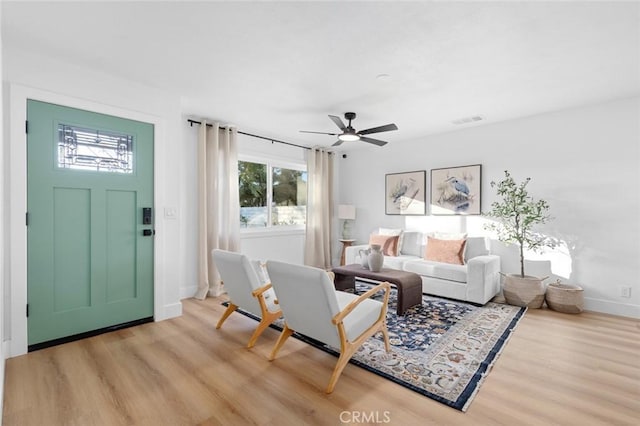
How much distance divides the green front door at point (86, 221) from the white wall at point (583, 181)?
4509 mm

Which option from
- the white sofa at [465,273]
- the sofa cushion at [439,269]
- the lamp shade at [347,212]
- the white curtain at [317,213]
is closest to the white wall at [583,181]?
the white sofa at [465,273]

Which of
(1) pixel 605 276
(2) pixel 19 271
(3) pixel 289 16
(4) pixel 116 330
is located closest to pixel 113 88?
(2) pixel 19 271

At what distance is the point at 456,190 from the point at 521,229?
1103mm

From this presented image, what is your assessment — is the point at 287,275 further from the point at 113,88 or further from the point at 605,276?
the point at 605,276

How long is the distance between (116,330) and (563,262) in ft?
17.3

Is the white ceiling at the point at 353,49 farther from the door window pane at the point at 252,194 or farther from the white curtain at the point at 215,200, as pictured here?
the door window pane at the point at 252,194

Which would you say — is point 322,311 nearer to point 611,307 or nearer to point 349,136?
point 349,136

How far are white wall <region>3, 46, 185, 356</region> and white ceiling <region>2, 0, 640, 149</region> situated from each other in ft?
0.48

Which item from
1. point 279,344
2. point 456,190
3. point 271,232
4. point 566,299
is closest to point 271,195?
point 271,232

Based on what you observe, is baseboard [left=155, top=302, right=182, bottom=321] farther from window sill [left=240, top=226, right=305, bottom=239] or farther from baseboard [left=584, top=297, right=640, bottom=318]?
baseboard [left=584, top=297, right=640, bottom=318]

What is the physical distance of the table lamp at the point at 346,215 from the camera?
609 centimetres

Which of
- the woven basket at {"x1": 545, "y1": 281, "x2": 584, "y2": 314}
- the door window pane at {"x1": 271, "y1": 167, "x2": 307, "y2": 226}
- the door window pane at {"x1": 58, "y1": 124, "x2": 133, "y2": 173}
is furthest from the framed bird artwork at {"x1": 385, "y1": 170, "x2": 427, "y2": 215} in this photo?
the door window pane at {"x1": 58, "y1": 124, "x2": 133, "y2": 173}

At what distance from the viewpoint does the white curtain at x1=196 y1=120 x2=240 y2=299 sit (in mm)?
4242

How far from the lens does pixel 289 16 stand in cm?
206
